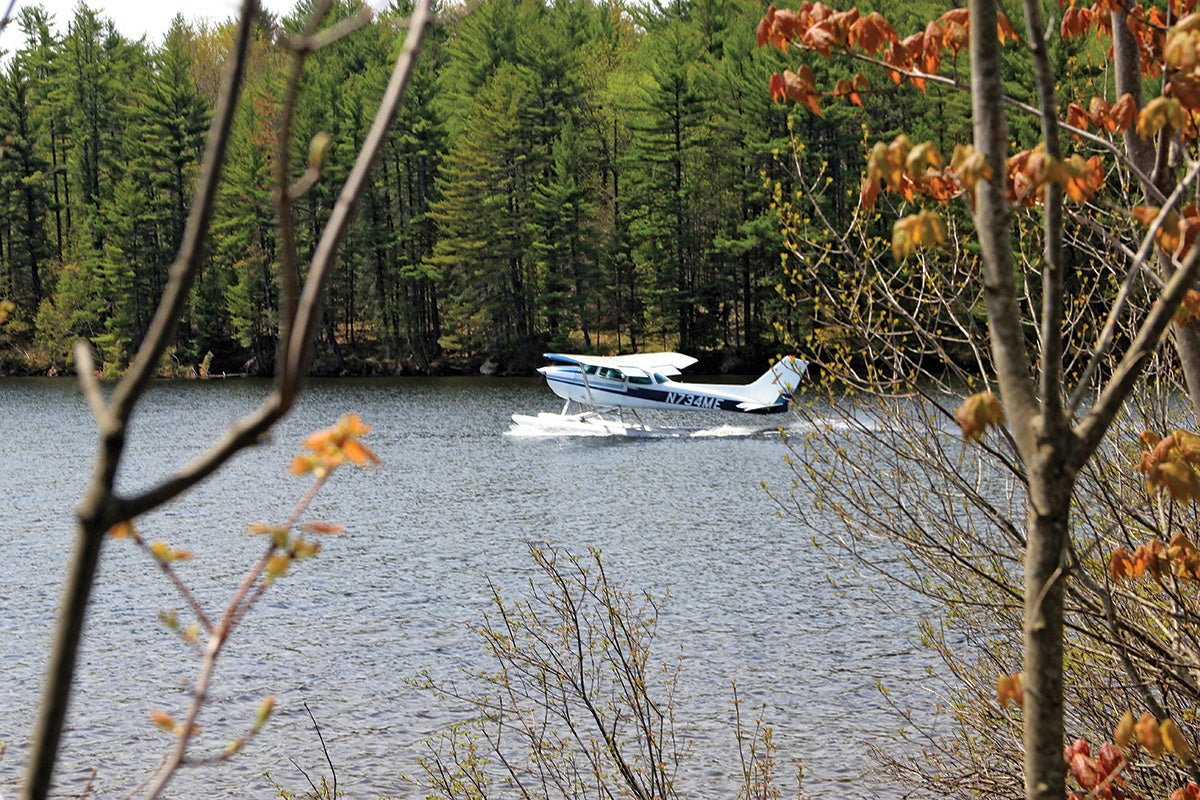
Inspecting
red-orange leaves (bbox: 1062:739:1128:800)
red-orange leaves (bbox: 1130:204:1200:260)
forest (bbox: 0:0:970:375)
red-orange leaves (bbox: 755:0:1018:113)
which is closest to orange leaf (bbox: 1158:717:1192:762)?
red-orange leaves (bbox: 1062:739:1128:800)

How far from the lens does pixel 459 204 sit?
173ft

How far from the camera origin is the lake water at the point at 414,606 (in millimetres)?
9258

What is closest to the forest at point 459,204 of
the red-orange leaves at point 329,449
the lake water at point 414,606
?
the lake water at point 414,606

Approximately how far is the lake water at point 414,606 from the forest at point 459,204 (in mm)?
26015

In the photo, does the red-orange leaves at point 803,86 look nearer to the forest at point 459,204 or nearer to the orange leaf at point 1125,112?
the orange leaf at point 1125,112

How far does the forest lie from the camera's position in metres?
51.1

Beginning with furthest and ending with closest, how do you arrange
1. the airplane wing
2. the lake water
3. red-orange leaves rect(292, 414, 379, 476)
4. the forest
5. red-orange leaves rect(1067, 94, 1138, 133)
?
the forest, the airplane wing, the lake water, red-orange leaves rect(1067, 94, 1138, 133), red-orange leaves rect(292, 414, 379, 476)

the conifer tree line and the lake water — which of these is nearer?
the lake water

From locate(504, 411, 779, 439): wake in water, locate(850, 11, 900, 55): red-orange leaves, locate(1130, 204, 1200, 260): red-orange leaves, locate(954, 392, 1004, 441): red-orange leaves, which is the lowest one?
locate(504, 411, 779, 439): wake in water

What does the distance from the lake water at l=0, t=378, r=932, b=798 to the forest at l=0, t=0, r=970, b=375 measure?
26.0m

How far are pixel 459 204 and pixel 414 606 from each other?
134ft

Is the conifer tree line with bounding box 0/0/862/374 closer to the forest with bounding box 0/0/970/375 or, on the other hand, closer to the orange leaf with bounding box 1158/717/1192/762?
the forest with bounding box 0/0/970/375

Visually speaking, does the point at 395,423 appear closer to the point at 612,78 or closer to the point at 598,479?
the point at 598,479

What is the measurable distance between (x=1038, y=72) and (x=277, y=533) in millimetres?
1453
